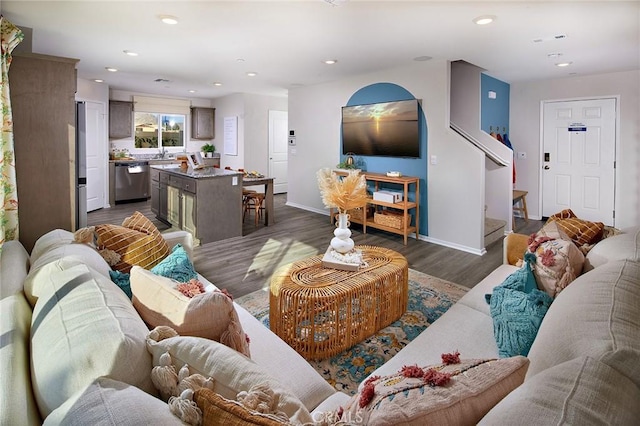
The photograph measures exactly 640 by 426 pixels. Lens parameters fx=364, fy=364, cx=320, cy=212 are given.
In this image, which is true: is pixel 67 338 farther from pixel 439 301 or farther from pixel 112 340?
pixel 439 301

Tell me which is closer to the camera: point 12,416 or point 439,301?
point 12,416

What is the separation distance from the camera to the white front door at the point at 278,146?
29.6ft

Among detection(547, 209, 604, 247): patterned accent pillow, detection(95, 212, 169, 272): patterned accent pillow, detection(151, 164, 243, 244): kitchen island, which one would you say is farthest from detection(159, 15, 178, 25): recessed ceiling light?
detection(547, 209, 604, 247): patterned accent pillow

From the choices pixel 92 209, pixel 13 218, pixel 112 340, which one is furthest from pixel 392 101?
pixel 92 209

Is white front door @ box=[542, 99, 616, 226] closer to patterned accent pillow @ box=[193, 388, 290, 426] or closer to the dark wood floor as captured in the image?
the dark wood floor

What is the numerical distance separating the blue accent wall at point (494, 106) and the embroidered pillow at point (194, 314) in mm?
5823

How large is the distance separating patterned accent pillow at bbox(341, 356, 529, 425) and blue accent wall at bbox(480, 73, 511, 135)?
5809 mm

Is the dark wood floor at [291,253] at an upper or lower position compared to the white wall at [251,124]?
lower

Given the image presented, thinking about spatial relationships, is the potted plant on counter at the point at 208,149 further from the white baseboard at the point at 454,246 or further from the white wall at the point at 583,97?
the white wall at the point at 583,97

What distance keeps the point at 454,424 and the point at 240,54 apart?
4624 millimetres

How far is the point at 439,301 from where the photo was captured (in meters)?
3.19

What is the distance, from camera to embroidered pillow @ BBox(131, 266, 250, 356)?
4.28ft

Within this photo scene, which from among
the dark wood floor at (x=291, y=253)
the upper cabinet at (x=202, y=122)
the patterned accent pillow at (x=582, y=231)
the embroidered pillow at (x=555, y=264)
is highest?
the upper cabinet at (x=202, y=122)

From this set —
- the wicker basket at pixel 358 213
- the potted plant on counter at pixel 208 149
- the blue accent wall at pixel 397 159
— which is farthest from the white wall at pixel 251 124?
the wicker basket at pixel 358 213
